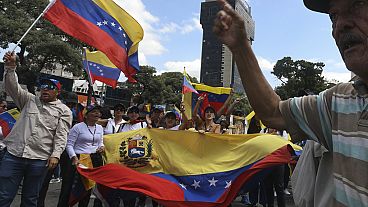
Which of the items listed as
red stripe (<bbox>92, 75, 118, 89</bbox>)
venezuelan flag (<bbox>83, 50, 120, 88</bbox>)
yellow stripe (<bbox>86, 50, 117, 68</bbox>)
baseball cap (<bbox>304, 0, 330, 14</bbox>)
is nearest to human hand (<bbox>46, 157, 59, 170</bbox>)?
baseball cap (<bbox>304, 0, 330, 14</bbox>)

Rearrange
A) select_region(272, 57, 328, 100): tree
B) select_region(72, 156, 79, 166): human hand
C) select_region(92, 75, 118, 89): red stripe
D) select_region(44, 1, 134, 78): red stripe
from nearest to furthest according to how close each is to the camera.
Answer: select_region(72, 156, 79, 166): human hand
select_region(44, 1, 134, 78): red stripe
select_region(92, 75, 118, 89): red stripe
select_region(272, 57, 328, 100): tree

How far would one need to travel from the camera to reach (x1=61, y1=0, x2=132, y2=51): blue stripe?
5.51m

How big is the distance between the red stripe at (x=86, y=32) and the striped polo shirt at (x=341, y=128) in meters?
4.51

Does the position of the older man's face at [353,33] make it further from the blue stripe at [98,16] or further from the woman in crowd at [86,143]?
the blue stripe at [98,16]

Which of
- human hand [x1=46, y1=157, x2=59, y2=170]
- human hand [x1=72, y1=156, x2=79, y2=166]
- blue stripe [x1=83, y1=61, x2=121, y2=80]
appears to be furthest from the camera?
blue stripe [x1=83, y1=61, x2=121, y2=80]

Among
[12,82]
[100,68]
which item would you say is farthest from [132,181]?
[100,68]

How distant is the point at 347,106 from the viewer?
1.27m

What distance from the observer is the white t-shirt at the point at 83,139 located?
5.34 m

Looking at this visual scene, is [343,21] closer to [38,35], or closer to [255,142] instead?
[255,142]

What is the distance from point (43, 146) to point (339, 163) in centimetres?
372

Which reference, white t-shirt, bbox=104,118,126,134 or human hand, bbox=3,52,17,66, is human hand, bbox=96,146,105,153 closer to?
white t-shirt, bbox=104,118,126,134

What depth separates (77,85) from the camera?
56.5m

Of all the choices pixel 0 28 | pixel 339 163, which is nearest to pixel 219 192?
Answer: pixel 339 163

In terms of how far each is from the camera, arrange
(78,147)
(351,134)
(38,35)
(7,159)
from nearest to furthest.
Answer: (351,134), (7,159), (78,147), (38,35)
